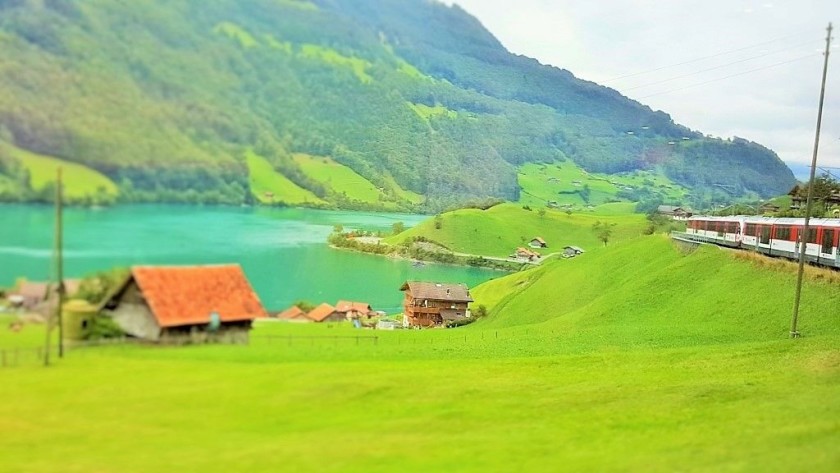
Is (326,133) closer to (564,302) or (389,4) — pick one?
(389,4)

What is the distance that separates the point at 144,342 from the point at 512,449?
535cm

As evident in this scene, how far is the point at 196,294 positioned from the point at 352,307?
15.8 feet

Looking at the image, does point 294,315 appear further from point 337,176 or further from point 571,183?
point 571,183

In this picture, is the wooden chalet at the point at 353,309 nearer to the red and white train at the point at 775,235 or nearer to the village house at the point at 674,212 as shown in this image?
the red and white train at the point at 775,235

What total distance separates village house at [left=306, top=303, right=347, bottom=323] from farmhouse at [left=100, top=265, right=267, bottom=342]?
1.63 meters

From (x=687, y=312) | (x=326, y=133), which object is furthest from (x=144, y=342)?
(x=687, y=312)

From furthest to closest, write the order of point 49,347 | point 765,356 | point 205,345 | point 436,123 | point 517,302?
point 517,302, point 436,123, point 765,356, point 205,345, point 49,347

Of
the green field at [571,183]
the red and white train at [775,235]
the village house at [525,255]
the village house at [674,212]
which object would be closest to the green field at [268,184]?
the red and white train at [775,235]

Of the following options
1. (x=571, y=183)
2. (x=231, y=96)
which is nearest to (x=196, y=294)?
(x=231, y=96)

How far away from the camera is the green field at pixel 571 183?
3409cm

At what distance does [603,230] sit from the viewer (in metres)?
41.5

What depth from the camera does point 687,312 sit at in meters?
26.4

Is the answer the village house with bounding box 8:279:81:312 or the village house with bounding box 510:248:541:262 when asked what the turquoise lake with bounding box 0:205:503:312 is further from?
the village house with bounding box 510:248:541:262

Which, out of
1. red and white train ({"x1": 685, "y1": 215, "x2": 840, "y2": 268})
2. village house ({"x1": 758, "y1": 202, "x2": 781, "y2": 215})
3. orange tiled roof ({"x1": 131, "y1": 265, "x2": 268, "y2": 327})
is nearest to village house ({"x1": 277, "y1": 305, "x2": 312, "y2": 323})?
orange tiled roof ({"x1": 131, "y1": 265, "x2": 268, "y2": 327})
